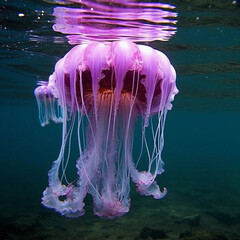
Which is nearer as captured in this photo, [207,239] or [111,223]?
[207,239]

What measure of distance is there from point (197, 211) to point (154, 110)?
858 centimetres

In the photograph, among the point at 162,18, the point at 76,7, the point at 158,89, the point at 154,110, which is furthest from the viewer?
the point at 162,18

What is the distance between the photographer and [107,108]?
3.20 m

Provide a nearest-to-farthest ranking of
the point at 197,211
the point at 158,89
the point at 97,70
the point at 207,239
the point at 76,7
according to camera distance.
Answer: the point at 97,70, the point at 158,89, the point at 76,7, the point at 207,239, the point at 197,211

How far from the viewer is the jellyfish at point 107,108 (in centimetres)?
243

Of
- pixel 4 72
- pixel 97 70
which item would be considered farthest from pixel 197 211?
pixel 4 72

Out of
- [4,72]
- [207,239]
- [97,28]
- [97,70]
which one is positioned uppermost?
[97,28]

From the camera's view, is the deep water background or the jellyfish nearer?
the jellyfish

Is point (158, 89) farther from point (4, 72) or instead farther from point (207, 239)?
point (4, 72)

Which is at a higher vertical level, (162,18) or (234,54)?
(162,18)

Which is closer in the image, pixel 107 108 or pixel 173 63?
pixel 107 108

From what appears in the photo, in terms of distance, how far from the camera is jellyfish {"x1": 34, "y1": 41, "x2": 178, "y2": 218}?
7.98ft

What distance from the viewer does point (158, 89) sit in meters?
2.83

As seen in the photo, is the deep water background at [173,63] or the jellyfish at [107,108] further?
the deep water background at [173,63]
